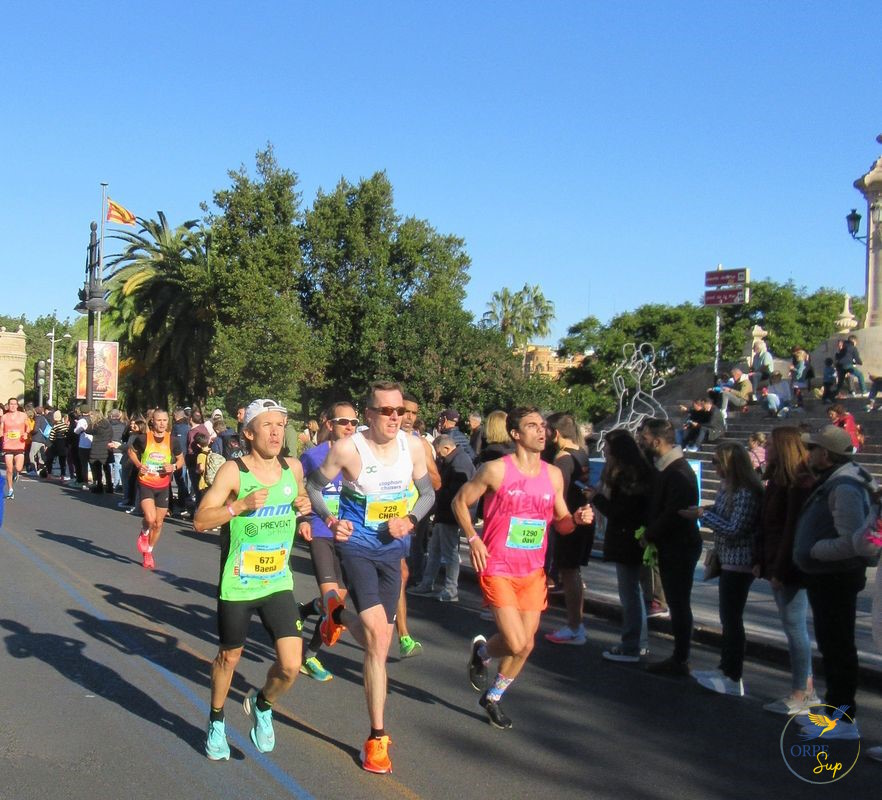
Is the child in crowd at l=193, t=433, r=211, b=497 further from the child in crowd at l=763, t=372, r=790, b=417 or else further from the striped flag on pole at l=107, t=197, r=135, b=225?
the striped flag on pole at l=107, t=197, r=135, b=225

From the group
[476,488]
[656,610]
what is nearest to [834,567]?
[476,488]

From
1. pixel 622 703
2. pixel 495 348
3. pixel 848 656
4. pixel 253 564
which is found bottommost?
pixel 622 703

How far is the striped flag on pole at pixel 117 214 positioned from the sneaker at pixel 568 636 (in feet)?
104

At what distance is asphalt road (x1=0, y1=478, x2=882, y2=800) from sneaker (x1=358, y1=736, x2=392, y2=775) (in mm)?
71

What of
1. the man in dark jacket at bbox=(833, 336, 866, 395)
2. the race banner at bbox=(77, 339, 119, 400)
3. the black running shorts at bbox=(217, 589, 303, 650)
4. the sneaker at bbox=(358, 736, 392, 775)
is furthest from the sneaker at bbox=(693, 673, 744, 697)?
the race banner at bbox=(77, 339, 119, 400)

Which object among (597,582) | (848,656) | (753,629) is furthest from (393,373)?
(848,656)

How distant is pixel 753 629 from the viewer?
8.75 meters

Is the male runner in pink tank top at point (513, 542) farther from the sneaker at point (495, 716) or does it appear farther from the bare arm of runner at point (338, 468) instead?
the bare arm of runner at point (338, 468)

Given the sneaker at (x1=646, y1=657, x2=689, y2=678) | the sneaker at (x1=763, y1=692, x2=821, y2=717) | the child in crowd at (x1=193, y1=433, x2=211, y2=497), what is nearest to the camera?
the sneaker at (x1=763, y1=692, x2=821, y2=717)

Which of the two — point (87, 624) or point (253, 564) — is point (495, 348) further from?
point (253, 564)

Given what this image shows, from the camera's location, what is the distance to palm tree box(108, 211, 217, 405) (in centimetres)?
4056

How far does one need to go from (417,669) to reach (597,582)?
14.1 ft

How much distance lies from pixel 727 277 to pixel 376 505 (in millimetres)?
61346

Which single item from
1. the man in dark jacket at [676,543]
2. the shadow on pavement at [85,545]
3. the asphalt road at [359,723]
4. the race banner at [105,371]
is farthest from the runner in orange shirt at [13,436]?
the man in dark jacket at [676,543]
